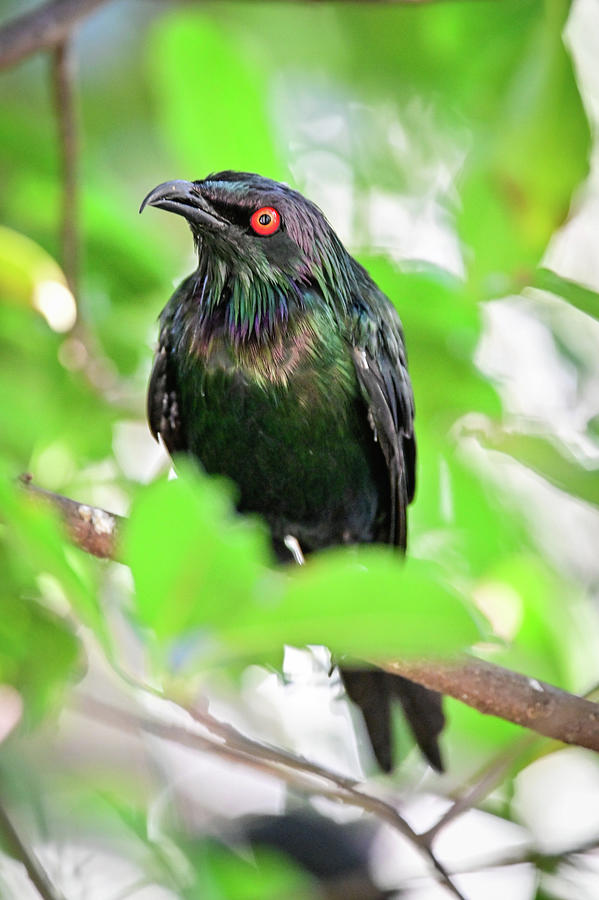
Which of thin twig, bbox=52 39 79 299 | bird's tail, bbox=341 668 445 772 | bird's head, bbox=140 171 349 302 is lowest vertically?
bird's tail, bbox=341 668 445 772

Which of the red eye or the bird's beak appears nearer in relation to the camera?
the bird's beak

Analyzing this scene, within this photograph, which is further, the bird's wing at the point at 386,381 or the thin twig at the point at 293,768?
the bird's wing at the point at 386,381

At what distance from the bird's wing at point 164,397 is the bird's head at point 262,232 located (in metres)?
0.31

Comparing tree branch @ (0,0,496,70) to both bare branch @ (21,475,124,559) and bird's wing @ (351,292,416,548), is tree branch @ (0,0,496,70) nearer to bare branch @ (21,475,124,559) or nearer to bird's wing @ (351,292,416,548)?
bird's wing @ (351,292,416,548)

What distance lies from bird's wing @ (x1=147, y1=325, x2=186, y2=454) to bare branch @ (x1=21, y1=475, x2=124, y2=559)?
103cm

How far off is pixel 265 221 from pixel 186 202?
274mm

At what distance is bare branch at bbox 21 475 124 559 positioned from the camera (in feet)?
8.09

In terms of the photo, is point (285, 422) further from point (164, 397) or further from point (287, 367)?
point (164, 397)

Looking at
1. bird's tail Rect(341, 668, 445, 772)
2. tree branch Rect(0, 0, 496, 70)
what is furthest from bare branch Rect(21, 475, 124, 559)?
tree branch Rect(0, 0, 496, 70)

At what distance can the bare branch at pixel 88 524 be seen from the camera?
8.09 feet

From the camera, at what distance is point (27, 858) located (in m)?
2.59

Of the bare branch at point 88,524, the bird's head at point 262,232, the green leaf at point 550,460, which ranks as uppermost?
the bird's head at point 262,232

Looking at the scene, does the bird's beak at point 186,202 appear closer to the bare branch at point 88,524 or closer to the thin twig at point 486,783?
the bare branch at point 88,524

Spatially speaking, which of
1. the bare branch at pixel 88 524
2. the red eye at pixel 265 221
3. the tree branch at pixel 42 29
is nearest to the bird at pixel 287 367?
the red eye at pixel 265 221
